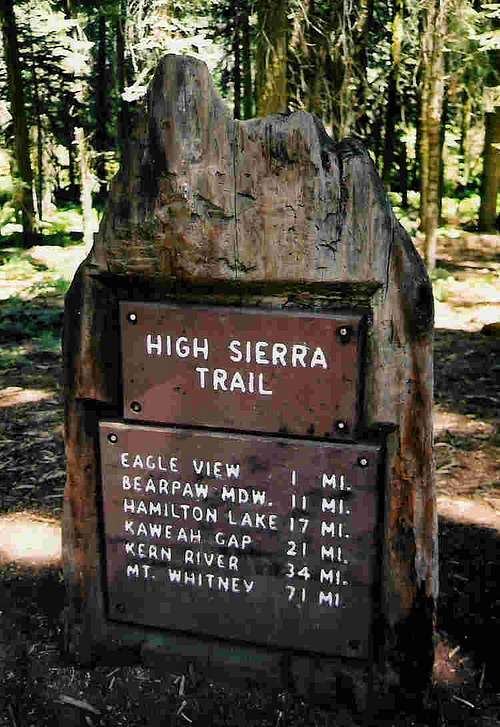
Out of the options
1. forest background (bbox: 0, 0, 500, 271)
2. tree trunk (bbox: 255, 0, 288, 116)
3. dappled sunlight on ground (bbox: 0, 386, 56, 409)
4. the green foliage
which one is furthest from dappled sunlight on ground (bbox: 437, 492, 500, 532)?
the green foliage

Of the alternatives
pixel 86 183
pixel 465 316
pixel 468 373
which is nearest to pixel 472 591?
pixel 468 373

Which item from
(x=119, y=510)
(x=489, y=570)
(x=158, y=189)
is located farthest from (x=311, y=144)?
(x=489, y=570)

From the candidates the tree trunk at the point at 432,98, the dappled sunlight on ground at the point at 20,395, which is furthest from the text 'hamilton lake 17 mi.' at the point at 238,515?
the tree trunk at the point at 432,98

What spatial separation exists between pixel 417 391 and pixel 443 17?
7043 mm

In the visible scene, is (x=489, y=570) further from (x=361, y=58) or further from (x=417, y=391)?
(x=361, y=58)

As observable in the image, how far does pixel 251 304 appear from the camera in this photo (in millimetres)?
2721

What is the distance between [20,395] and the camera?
21.3 ft

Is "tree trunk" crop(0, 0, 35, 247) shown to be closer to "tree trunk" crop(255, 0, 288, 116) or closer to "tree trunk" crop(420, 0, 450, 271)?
"tree trunk" crop(255, 0, 288, 116)

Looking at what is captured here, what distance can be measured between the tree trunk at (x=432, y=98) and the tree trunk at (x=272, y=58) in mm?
1675

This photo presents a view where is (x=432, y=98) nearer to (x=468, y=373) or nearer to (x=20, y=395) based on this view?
(x=468, y=373)

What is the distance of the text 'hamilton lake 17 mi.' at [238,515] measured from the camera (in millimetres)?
2764

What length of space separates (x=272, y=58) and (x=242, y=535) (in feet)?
21.2

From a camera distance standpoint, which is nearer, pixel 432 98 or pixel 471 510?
pixel 471 510

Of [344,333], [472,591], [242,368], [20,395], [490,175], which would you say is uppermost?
[344,333]
